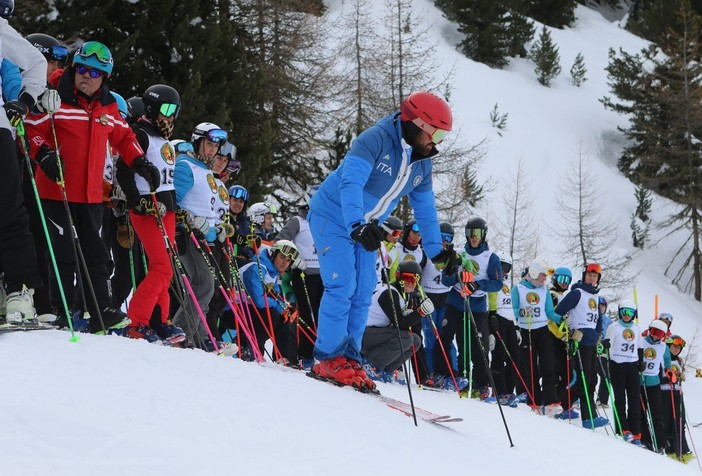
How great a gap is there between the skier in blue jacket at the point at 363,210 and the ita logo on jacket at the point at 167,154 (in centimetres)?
126

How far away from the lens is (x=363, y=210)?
5023mm

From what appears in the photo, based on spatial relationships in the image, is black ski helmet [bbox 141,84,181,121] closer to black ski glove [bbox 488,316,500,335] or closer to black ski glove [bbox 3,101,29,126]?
black ski glove [bbox 3,101,29,126]

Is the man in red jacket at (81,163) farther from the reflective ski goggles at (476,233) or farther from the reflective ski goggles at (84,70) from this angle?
the reflective ski goggles at (476,233)

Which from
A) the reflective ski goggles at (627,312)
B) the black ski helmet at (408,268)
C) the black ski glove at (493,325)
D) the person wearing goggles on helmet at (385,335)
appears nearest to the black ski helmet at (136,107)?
the person wearing goggles on helmet at (385,335)

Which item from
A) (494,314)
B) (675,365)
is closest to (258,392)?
(494,314)

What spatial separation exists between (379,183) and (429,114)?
586 mm

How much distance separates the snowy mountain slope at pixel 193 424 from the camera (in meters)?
2.74

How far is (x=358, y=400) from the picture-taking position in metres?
4.61

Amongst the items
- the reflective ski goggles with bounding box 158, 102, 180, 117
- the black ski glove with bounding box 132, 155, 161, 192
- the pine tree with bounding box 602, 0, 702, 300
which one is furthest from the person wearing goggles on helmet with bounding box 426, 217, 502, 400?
the pine tree with bounding box 602, 0, 702, 300

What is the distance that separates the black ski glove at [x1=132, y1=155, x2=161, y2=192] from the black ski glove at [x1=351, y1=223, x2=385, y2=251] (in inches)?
66.2

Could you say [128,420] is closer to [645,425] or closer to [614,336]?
[614,336]

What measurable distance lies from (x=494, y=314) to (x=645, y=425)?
335 cm

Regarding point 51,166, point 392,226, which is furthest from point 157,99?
point 392,226

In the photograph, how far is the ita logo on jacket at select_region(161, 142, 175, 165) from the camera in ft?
19.3
